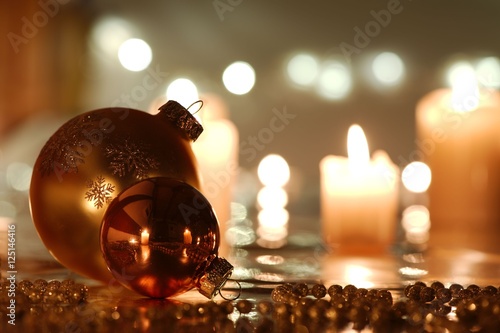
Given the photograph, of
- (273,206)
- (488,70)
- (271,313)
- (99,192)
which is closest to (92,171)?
(99,192)

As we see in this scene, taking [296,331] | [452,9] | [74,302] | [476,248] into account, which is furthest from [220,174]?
[452,9]

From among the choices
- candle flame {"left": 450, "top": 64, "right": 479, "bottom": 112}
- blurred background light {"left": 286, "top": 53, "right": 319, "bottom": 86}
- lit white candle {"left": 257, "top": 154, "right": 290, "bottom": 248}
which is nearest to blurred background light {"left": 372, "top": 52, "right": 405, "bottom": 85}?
blurred background light {"left": 286, "top": 53, "right": 319, "bottom": 86}

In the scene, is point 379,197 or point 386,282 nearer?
point 386,282

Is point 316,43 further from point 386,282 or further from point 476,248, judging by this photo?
point 386,282

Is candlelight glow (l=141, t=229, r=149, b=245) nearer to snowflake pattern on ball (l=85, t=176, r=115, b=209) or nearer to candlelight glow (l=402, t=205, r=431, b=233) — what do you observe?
snowflake pattern on ball (l=85, t=176, r=115, b=209)

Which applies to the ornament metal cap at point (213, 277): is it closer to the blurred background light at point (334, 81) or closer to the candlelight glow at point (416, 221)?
the candlelight glow at point (416, 221)

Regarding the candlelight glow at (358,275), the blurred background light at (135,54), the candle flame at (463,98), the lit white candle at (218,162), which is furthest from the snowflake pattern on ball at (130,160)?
the blurred background light at (135,54)

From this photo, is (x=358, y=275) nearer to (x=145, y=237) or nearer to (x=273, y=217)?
(x=145, y=237)
